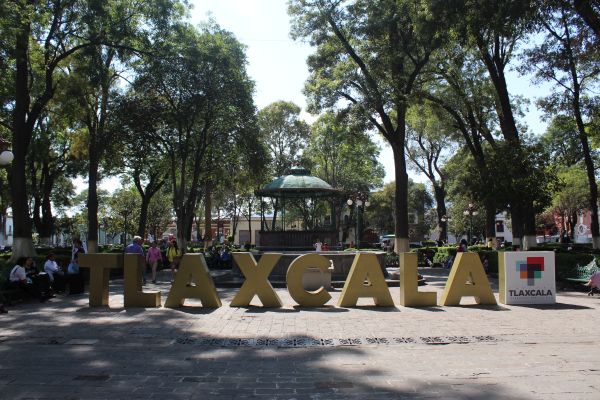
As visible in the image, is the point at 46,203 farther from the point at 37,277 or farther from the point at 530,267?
the point at 530,267

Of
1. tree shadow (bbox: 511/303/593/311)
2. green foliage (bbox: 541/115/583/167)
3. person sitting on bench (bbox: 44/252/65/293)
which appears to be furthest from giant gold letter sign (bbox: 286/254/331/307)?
green foliage (bbox: 541/115/583/167)

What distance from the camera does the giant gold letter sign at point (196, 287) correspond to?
11.3 m

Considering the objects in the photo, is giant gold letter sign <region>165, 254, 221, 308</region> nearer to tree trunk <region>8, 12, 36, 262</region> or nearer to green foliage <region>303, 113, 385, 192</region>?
tree trunk <region>8, 12, 36, 262</region>

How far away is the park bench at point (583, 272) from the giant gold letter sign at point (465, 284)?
5.32m

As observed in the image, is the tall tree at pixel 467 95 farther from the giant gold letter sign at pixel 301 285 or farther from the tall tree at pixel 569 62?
the giant gold letter sign at pixel 301 285

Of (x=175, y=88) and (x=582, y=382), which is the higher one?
(x=175, y=88)

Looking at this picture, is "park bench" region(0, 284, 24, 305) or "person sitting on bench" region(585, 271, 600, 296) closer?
"park bench" region(0, 284, 24, 305)

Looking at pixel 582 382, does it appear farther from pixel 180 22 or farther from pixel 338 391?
pixel 180 22

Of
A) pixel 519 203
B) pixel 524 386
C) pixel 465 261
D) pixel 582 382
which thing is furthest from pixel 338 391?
pixel 519 203

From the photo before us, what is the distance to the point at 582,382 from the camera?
18.4 feet

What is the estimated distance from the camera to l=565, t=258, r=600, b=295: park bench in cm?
1507

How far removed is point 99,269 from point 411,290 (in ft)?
23.2

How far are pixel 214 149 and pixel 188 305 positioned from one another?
18.4m

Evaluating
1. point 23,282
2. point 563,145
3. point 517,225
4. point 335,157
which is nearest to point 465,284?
point 23,282
